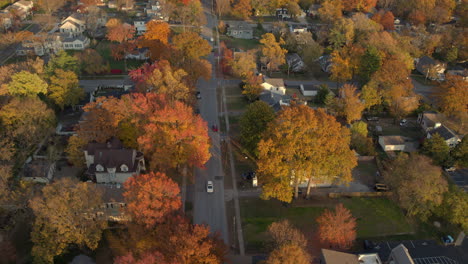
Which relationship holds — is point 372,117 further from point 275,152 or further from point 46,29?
point 46,29

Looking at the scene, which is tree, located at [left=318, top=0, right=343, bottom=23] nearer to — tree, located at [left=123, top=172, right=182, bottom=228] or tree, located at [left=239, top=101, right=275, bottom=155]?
tree, located at [left=239, top=101, right=275, bottom=155]

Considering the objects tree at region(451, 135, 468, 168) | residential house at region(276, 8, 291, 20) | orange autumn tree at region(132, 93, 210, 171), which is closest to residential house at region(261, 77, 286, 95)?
orange autumn tree at region(132, 93, 210, 171)

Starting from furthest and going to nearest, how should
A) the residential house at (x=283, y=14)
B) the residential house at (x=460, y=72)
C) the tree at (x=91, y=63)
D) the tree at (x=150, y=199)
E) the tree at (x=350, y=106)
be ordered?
the residential house at (x=283, y=14) < the residential house at (x=460, y=72) < the tree at (x=91, y=63) < the tree at (x=350, y=106) < the tree at (x=150, y=199)

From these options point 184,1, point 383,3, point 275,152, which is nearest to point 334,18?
point 383,3

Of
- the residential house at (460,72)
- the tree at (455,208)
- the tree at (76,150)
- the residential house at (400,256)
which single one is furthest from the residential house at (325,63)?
the tree at (76,150)

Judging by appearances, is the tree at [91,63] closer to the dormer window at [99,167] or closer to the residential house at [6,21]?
the dormer window at [99,167]
